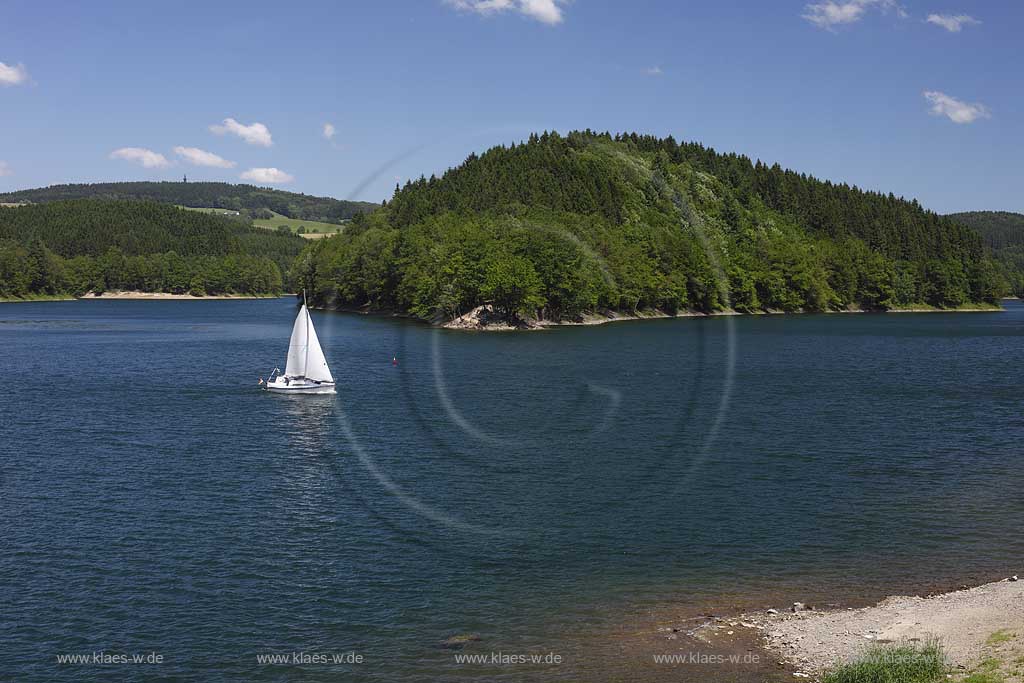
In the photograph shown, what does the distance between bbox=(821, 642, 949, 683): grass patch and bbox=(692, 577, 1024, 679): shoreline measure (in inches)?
24.1

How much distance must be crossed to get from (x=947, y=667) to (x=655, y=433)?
48.9 m

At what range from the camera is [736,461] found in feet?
220

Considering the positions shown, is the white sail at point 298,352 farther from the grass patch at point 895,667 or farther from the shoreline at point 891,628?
the grass patch at point 895,667

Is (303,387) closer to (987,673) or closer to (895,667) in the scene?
(895,667)

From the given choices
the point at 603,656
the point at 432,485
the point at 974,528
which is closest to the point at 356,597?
the point at 603,656

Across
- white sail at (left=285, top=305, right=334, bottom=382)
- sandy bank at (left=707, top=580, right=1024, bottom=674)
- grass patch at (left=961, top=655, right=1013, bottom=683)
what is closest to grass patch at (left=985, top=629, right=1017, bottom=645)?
sandy bank at (left=707, top=580, right=1024, bottom=674)

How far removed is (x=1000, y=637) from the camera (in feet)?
104

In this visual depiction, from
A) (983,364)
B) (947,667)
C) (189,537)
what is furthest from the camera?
(983,364)

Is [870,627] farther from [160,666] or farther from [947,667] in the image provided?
[160,666]

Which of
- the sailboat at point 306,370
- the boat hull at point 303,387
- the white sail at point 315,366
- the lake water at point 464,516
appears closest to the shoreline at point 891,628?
the lake water at point 464,516

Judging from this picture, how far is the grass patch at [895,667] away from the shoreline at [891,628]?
2.01 feet

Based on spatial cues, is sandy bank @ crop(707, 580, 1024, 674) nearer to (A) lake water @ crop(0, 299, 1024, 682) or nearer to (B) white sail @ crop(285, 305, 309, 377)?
(A) lake water @ crop(0, 299, 1024, 682)

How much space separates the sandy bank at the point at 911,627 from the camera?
102 ft

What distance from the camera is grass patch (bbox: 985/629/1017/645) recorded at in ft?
102
